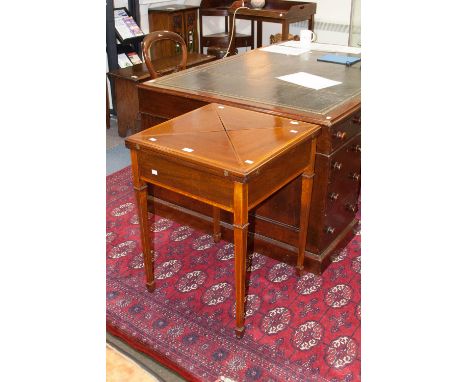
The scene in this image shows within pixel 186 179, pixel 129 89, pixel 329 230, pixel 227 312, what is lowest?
pixel 227 312

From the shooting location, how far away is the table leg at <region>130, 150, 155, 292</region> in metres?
1.93

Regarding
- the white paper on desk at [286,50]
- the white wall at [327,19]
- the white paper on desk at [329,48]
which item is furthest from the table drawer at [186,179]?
the white wall at [327,19]

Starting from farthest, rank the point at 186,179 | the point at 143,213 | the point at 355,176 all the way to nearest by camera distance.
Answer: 1. the point at 355,176
2. the point at 143,213
3. the point at 186,179

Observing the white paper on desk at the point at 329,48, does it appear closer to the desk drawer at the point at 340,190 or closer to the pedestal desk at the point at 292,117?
the pedestal desk at the point at 292,117

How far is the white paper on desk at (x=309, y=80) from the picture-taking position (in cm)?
244

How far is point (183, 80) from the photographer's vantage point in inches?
101

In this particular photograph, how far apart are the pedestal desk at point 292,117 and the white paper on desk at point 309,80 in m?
0.05

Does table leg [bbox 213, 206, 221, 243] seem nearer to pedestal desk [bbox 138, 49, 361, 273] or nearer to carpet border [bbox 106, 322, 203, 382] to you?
pedestal desk [bbox 138, 49, 361, 273]

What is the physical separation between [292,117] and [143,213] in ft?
2.46

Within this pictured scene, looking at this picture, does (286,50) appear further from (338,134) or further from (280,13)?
(280,13)

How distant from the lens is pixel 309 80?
2506 mm

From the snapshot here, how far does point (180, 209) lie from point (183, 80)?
2.36ft

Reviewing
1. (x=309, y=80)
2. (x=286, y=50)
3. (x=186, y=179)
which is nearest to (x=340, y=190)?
(x=309, y=80)
